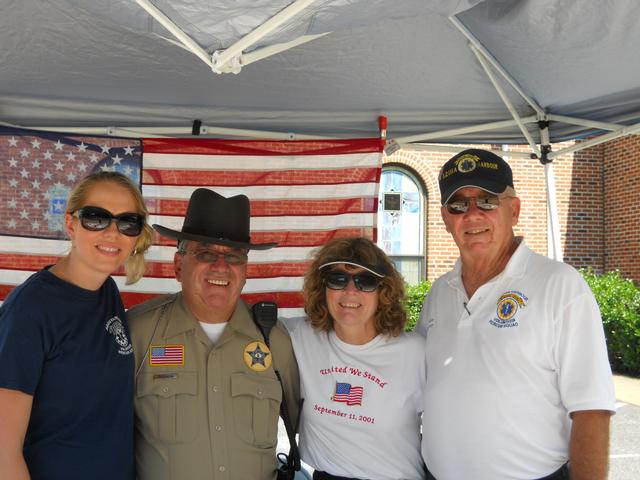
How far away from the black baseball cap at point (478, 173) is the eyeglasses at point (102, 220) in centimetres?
134

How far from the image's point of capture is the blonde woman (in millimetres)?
1983

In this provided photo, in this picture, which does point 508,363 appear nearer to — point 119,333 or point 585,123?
point 119,333

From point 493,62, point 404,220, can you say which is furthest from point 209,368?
point 404,220

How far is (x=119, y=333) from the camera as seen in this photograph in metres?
2.41

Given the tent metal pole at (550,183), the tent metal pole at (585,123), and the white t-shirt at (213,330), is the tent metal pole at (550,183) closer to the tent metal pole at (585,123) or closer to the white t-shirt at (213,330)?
the tent metal pole at (585,123)

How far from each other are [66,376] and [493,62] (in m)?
2.88

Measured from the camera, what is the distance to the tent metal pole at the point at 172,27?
2.15m

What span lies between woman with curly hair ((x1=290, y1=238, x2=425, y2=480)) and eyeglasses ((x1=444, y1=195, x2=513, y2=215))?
43 cm

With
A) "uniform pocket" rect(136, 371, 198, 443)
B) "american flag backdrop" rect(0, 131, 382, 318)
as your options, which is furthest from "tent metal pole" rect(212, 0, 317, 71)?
"american flag backdrop" rect(0, 131, 382, 318)

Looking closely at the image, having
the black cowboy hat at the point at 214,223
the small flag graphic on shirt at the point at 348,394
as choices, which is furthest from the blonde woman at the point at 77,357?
the small flag graphic on shirt at the point at 348,394

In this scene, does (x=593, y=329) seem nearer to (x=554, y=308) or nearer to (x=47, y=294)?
(x=554, y=308)

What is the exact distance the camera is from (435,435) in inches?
102

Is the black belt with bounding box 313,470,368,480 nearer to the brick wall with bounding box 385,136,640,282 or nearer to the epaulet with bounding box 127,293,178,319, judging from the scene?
the epaulet with bounding box 127,293,178,319

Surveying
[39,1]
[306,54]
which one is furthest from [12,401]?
[306,54]
